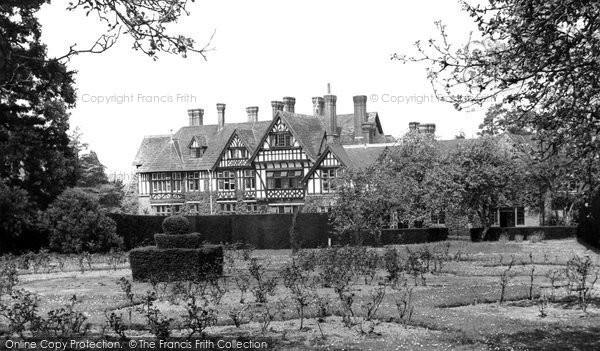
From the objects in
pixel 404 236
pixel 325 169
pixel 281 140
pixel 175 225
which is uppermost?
pixel 281 140

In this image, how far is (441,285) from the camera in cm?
1912

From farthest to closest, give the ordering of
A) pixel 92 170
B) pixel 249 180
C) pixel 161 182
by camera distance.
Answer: pixel 161 182 < pixel 92 170 < pixel 249 180

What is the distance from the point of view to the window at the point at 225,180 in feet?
222

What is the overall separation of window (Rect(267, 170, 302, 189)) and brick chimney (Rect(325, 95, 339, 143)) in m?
4.26

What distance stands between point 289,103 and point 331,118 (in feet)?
18.6

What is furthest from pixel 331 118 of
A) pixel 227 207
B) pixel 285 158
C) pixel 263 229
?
pixel 263 229

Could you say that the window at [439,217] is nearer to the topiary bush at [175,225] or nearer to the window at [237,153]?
the window at [237,153]

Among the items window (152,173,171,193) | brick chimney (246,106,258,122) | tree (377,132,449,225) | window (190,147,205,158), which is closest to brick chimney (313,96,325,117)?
brick chimney (246,106,258,122)

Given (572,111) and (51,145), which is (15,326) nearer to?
(572,111)

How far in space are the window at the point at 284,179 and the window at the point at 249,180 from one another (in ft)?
5.96

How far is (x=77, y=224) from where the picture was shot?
3734cm

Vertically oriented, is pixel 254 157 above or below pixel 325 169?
above

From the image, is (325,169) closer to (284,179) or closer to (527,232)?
(284,179)

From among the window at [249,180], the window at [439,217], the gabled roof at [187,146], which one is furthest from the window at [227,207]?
the window at [439,217]
